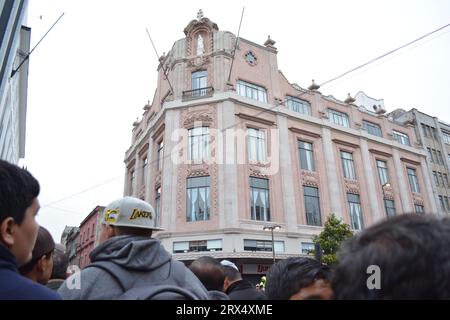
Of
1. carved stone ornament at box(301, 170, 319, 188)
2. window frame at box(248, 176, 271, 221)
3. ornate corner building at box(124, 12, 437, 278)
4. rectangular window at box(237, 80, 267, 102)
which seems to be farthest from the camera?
rectangular window at box(237, 80, 267, 102)

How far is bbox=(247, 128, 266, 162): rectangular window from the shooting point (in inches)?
784

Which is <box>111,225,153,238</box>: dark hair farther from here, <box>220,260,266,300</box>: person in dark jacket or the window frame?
the window frame

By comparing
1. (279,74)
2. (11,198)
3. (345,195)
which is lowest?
(11,198)

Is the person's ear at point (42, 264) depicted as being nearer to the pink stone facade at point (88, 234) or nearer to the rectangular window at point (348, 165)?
the rectangular window at point (348, 165)

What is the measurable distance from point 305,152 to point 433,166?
17.1 meters

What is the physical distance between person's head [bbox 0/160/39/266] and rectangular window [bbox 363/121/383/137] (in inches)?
1135

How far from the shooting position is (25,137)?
25844 mm

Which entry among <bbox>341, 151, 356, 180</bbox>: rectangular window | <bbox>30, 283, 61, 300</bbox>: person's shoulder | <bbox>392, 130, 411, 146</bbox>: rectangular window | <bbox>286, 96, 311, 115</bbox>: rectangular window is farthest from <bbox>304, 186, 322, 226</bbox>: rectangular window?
<bbox>30, 283, 61, 300</bbox>: person's shoulder

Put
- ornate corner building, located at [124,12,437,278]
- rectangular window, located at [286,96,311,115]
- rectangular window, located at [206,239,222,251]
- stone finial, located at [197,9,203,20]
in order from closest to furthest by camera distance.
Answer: rectangular window, located at [206,239,222,251]
ornate corner building, located at [124,12,437,278]
rectangular window, located at [286,96,311,115]
stone finial, located at [197,9,203,20]

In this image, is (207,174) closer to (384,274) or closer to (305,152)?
(305,152)

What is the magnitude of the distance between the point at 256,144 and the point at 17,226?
764 inches

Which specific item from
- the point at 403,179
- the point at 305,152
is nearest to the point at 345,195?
the point at 305,152

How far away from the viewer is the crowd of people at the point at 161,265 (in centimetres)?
86

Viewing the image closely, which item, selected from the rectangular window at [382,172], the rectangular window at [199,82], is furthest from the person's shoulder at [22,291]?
the rectangular window at [382,172]
